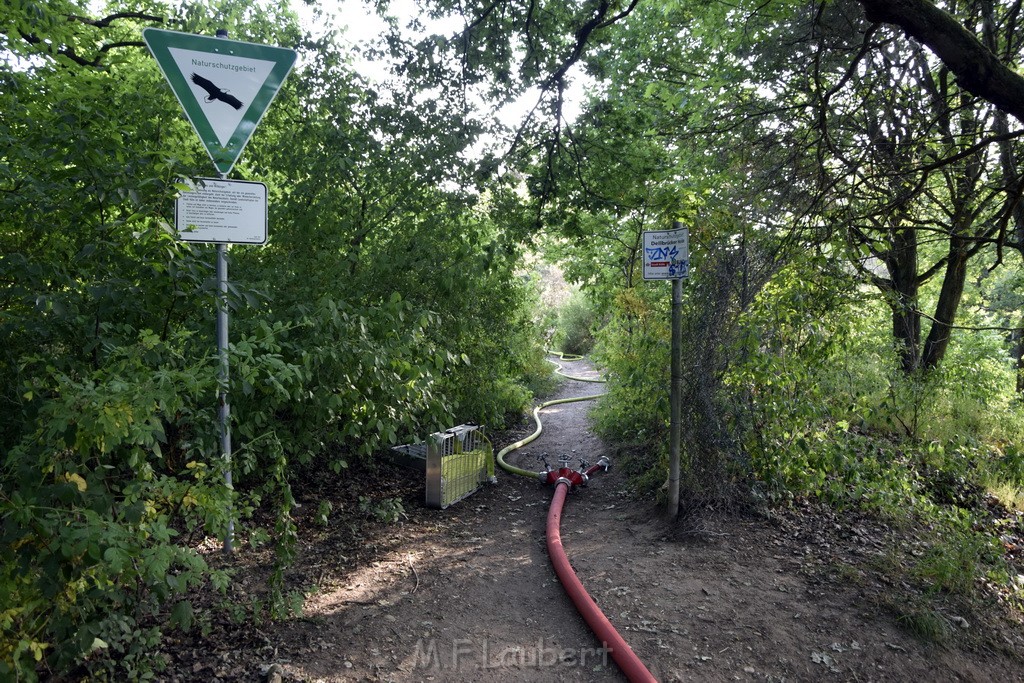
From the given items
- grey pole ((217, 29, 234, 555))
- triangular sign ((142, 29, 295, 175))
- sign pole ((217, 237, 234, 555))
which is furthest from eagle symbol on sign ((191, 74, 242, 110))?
sign pole ((217, 237, 234, 555))

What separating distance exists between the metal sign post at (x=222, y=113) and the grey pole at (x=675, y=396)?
11.9 ft

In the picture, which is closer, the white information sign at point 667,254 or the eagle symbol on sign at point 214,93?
the eagle symbol on sign at point 214,93

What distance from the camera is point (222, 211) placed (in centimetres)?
372

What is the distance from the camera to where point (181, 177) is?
3.35m

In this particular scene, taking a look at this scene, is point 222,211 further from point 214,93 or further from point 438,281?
point 438,281

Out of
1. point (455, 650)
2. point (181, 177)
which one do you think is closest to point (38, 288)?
point (181, 177)

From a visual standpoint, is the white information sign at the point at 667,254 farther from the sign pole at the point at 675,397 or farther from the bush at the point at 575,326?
the bush at the point at 575,326

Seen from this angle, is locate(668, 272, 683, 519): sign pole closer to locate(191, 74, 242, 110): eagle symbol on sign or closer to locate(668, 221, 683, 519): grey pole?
locate(668, 221, 683, 519): grey pole

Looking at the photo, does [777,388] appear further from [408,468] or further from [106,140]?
[106,140]

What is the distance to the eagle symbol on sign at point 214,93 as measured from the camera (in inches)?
141

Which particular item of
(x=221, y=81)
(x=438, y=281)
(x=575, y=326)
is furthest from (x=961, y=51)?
(x=575, y=326)

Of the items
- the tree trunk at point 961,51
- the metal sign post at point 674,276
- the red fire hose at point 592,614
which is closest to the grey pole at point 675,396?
the metal sign post at point 674,276

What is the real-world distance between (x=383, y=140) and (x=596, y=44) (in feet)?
9.64

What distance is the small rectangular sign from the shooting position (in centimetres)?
362
